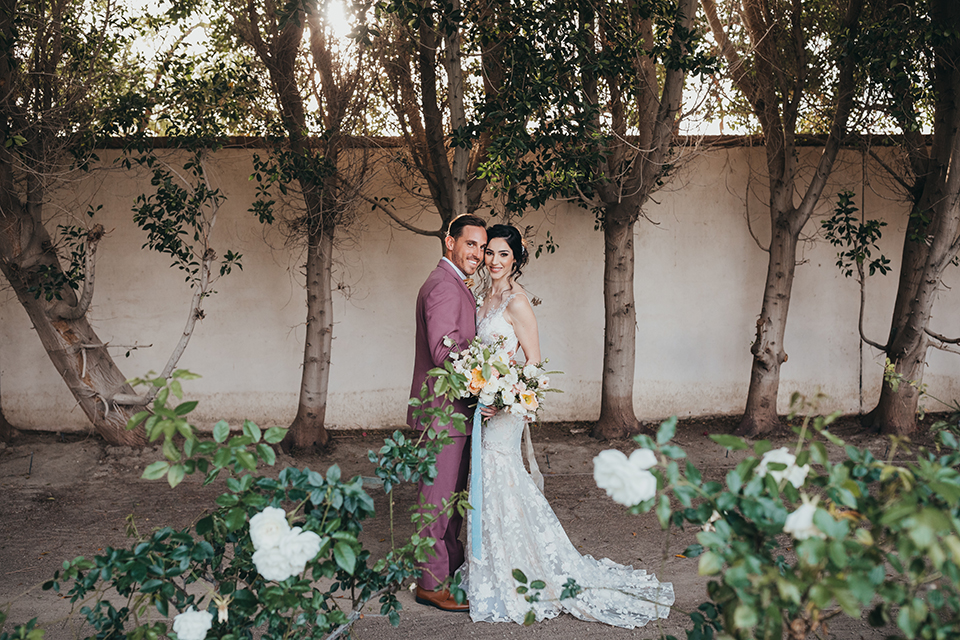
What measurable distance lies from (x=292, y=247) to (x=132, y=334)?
1.75 m

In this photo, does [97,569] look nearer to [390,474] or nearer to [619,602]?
[390,474]

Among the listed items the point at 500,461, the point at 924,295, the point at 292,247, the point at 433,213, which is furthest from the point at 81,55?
the point at 924,295

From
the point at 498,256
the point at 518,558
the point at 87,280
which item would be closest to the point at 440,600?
the point at 518,558

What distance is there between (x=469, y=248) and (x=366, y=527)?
218 centimetres

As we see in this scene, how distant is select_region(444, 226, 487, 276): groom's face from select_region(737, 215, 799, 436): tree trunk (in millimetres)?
3720

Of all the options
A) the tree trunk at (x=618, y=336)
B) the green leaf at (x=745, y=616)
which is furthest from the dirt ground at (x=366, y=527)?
the green leaf at (x=745, y=616)

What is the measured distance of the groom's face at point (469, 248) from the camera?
355 cm

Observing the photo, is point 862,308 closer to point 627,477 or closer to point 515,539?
point 515,539

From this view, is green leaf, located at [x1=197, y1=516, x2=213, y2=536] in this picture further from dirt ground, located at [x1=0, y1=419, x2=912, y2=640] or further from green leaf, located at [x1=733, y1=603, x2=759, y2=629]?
dirt ground, located at [x1=0, y1=419, x2=912, y2=640]

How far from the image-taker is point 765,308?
6.21 meters

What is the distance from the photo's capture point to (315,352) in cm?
590

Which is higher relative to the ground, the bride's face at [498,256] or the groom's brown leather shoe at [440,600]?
the bride's face at [498,256]

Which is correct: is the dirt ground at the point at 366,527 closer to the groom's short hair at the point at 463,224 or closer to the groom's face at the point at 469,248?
the groom's face at the point at 469,248

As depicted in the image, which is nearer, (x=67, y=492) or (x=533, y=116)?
(x=533, y=116)
